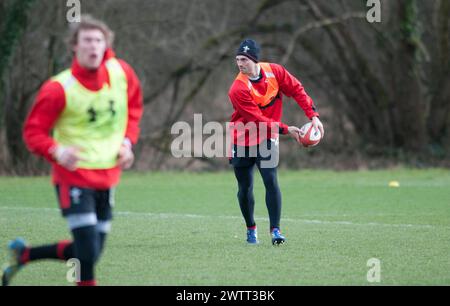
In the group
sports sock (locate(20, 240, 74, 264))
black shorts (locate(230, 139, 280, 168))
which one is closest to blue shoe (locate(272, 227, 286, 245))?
black shorts (locate(230, 139, 280, 168))

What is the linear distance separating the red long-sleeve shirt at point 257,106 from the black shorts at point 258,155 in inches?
3.5

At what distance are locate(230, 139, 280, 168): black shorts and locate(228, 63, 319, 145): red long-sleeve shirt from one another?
0.09 m

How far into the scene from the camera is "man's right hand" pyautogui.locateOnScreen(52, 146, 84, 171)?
19.3 feet

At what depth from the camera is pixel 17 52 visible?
73.7 feet

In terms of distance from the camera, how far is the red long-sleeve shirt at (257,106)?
31.7 ft

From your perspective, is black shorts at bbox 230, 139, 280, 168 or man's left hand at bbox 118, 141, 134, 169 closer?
man's left hand at bbox 118, 141, 134, 169

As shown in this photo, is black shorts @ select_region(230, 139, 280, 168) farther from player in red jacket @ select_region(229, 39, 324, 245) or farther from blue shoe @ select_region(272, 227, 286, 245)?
blue shoe @ select_region(272, 227, 286, 245)

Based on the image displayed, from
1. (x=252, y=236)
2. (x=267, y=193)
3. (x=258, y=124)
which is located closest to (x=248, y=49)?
(x=258, y=124)

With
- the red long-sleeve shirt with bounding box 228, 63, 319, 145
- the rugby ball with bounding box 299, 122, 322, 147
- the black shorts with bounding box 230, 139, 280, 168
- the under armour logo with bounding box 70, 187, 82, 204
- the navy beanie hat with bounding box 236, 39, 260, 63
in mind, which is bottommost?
the under armour logo with bounding box 70, 187, 82, 204

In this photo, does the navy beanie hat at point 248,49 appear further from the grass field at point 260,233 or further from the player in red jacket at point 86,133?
the player in red jacket at point 86,133

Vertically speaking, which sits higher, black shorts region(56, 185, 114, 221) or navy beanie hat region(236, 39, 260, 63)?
navy beanie hat region(236, 39, 260, 63)

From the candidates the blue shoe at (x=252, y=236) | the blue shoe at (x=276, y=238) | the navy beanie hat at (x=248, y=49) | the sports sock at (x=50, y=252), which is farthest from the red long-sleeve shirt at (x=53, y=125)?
the blue shoe at (x=252, y=236)

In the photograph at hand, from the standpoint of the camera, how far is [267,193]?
969cm
